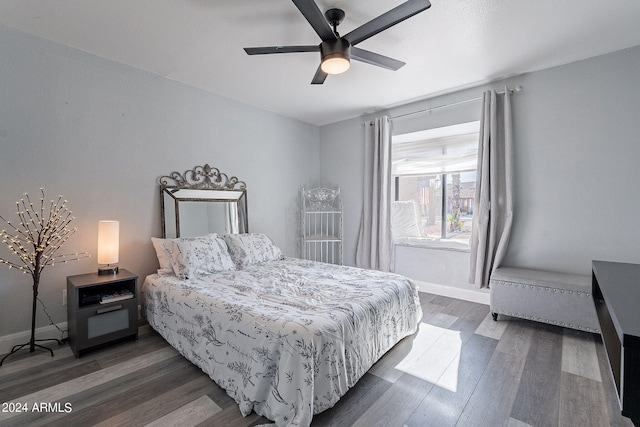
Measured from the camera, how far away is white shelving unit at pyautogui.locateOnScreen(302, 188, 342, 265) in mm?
4359

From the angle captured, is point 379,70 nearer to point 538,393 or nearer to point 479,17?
point 479,17

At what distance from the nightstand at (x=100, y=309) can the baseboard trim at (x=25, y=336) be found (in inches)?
7.2

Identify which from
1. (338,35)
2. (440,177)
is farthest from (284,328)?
(440,177)

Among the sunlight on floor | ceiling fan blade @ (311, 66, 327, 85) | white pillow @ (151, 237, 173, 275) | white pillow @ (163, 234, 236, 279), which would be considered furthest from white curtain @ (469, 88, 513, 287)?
white pillow @ (151, 237, 173, 275)

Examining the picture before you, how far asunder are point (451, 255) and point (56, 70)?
4441 millimetres

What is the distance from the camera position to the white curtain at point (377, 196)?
3.83 metres

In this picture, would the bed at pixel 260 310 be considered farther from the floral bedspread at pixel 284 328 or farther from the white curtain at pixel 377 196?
the white curtain at pixel 377 196

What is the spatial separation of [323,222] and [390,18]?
3216mm

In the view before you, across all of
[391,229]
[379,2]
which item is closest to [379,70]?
[379,2]

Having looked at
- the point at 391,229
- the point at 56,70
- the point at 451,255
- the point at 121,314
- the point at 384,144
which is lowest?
the point at 121,314

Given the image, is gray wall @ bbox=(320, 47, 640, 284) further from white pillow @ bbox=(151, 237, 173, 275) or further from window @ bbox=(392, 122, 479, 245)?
white pillow @ bbox=(151, 237, 173, 275)

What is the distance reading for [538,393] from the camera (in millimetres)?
1700

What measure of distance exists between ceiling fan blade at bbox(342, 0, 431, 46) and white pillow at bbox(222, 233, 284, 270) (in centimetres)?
222

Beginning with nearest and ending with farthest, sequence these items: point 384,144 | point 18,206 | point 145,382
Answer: point 145,382
point 18,206
point 384,144
